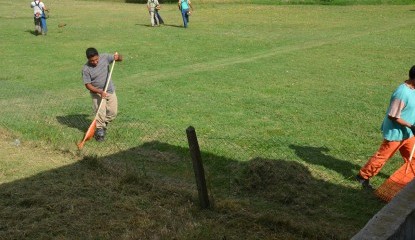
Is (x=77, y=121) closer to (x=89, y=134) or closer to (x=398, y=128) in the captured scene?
(x=89, y=134)

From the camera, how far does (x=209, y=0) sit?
3922 centimetres

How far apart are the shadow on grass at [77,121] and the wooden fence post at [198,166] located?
470cm

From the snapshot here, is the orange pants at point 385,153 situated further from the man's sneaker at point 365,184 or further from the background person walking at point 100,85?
the background person walking at point 100,85

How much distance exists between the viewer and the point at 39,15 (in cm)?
2430

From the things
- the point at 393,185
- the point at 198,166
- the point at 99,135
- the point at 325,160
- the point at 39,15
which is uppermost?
the point at 39,15

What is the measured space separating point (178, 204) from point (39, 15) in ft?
66.3

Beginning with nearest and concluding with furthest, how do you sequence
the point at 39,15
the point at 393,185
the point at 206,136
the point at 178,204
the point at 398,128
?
the point at 393,185
the point at 178,204
the point at 398,128
the point at 206,136
the point at 39,15

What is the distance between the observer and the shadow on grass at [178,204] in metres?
5.92

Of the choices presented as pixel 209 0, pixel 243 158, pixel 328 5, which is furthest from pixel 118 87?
pixel 209 0

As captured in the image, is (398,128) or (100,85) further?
(100,85)

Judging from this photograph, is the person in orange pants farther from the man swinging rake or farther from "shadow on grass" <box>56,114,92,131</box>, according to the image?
"shadow on grass" <box>56,114,92,131</box>

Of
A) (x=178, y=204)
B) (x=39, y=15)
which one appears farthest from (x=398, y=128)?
(x=39, y=15)

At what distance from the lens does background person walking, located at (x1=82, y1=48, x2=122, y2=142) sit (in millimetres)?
9359

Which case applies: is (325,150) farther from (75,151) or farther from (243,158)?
(75,151)
